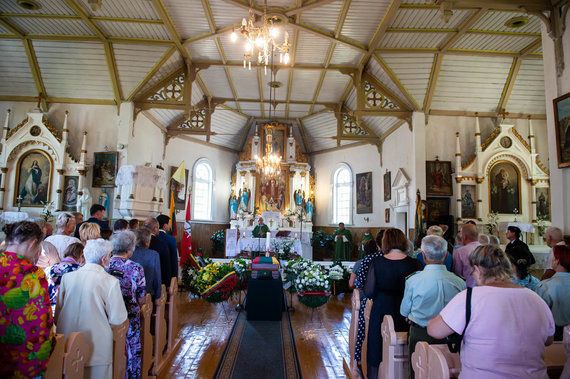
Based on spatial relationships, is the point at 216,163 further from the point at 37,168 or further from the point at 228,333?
the point at 228,333

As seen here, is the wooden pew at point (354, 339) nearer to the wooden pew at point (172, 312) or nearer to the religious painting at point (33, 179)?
the wooden pew at point (172, 312)

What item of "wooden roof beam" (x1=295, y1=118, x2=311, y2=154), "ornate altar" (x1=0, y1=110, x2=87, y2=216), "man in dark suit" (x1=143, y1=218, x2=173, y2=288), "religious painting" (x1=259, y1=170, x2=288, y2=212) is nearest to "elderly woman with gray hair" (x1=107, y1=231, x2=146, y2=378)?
"man in dark suit" (x1=143, y1=218, x2=173, y2=288)

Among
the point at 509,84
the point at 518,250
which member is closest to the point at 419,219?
the point at 518,250

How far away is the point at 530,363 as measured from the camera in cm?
191

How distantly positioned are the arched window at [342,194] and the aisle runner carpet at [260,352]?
1081cm

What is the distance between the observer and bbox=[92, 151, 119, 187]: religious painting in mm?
10203

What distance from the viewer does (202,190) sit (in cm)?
1692

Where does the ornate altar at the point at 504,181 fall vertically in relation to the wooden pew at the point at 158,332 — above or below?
above

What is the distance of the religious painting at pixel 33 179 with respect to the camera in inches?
387

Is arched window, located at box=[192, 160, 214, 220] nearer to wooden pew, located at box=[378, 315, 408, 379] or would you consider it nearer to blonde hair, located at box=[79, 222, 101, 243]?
blonde hair, located at box=[79, 222, 101, 243]

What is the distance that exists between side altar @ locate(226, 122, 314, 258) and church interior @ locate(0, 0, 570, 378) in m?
3.20

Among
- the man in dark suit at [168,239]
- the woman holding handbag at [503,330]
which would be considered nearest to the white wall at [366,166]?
the man in dark suit at [168,239]

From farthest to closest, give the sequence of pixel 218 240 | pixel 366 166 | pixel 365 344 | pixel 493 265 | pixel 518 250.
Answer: pixel 366 166
pixel 218 240
pixel 518 250
pixel 365 344
pixel 493 265

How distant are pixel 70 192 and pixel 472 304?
10484 mm
